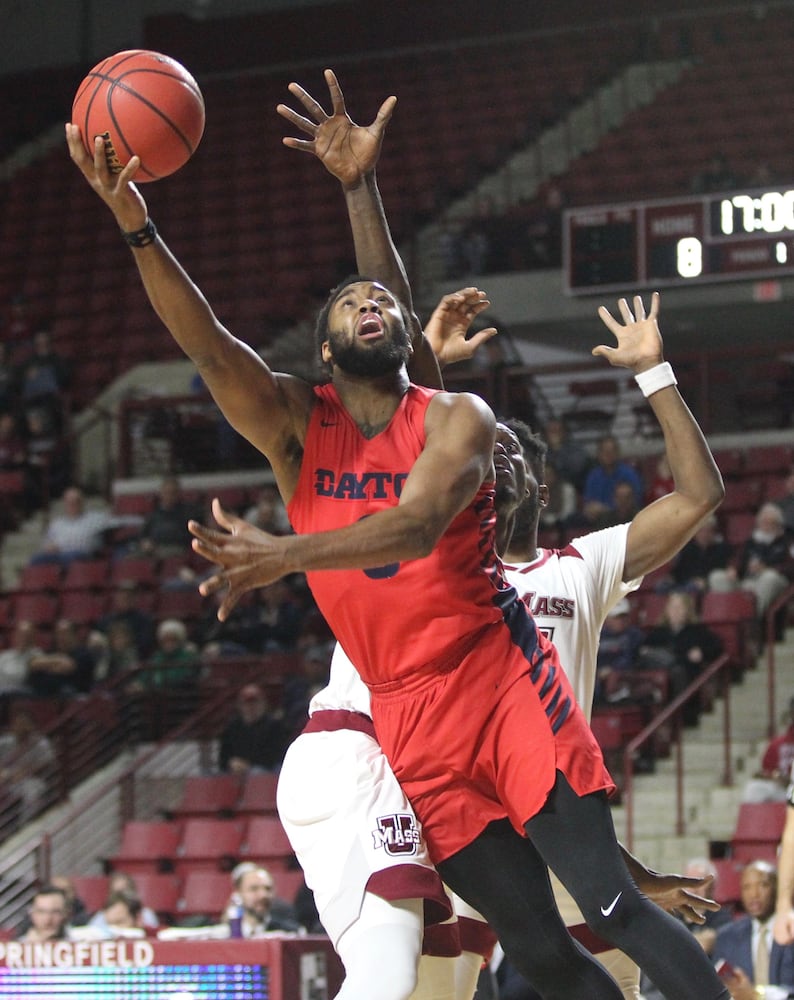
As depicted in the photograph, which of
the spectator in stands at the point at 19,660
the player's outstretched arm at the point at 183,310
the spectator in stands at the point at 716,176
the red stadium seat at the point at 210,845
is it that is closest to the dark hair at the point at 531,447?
the player's outstretched arm at the point at 183,310

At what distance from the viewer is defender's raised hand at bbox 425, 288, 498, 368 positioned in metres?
5.07

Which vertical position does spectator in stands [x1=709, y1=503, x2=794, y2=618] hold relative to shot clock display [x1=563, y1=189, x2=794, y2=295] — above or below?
below

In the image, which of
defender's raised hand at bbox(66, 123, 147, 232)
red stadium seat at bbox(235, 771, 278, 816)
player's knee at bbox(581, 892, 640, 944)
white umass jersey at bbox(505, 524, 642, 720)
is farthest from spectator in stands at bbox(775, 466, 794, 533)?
defender's raised hand at bbox(66, 123, 147, 232)

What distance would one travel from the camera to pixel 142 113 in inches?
168

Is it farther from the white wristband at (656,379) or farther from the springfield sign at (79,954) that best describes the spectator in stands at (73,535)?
the white wristband at (656,379)

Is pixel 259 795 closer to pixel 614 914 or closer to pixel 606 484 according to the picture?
pixel 606 484

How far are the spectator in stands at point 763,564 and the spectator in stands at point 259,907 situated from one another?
484cm

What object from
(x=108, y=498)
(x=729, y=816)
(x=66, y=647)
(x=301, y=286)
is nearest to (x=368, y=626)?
(x=729, y=816)

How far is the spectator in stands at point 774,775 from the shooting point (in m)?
10.4

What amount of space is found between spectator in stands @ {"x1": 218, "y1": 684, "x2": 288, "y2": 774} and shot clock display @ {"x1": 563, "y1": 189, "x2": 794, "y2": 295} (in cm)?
390

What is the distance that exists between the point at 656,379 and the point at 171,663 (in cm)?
953

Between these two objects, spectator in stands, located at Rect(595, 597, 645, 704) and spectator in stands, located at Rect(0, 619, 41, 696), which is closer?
spectator in stands, located at Rect(595, 597, 645, 704)

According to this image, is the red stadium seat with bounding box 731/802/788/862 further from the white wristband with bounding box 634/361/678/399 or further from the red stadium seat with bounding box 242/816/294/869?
the white wristband with bounding box 634/361/678/399

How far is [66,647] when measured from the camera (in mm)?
14328
